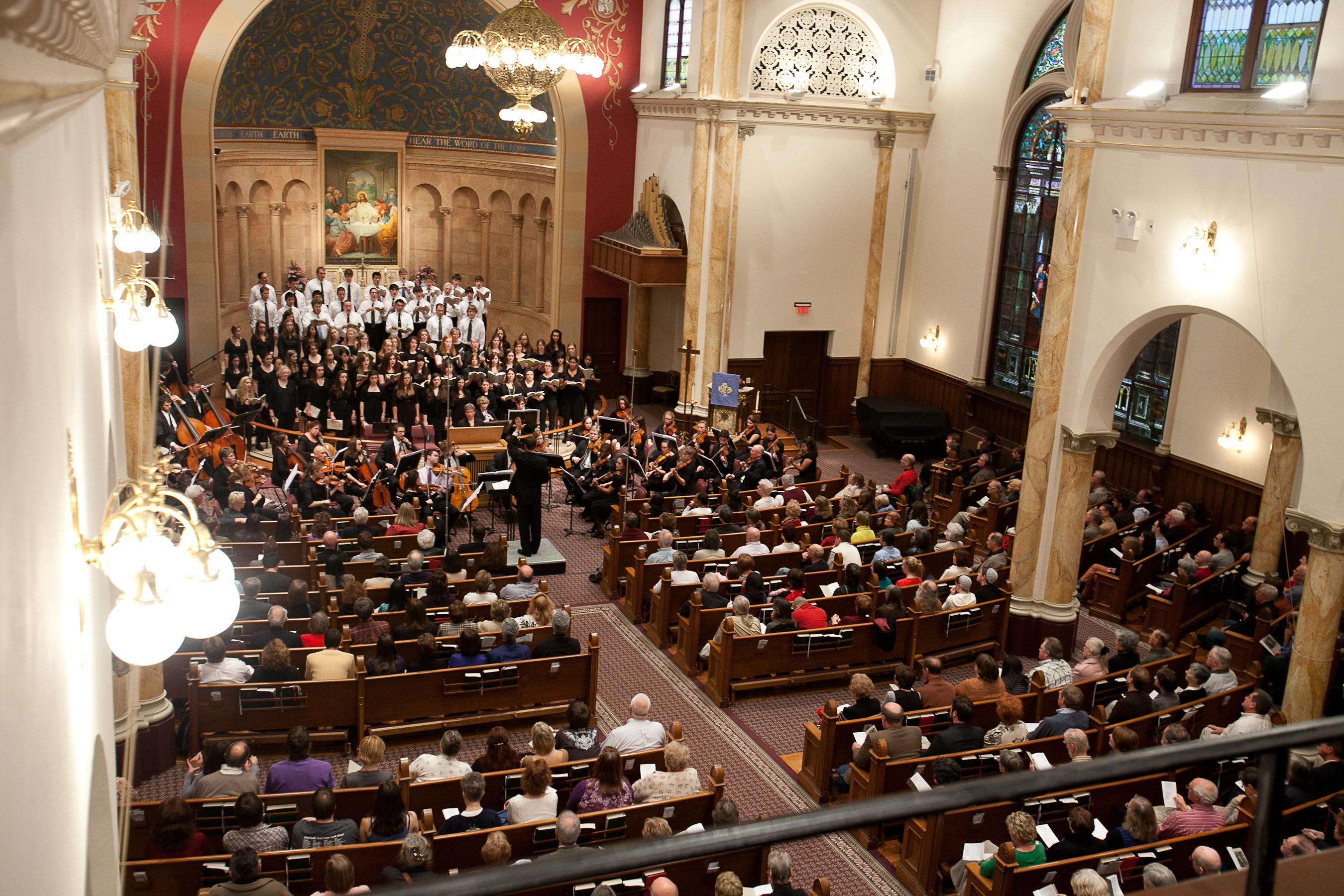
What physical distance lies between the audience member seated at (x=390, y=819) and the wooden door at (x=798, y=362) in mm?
14262

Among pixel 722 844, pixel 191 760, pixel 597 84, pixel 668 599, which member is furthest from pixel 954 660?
pixel 597 84

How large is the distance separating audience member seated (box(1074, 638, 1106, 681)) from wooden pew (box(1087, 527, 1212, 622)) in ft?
11.6

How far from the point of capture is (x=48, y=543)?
3.00 meters

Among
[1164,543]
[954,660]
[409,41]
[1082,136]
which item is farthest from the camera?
[409,41]

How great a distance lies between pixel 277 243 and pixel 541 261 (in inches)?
203

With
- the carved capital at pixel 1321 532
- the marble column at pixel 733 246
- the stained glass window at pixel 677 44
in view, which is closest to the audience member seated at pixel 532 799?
the carved capital at pixel 1321 532

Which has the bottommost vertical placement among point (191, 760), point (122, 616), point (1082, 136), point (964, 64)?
point (191, 760)

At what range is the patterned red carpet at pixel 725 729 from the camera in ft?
26.5

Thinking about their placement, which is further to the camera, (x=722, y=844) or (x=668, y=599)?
(x=668, y=599)

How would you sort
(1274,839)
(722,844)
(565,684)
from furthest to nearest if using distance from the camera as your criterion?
1. (565,684)
2. (1274,839)
3. (722,844)

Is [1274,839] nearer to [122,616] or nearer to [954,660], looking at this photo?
[122,616]

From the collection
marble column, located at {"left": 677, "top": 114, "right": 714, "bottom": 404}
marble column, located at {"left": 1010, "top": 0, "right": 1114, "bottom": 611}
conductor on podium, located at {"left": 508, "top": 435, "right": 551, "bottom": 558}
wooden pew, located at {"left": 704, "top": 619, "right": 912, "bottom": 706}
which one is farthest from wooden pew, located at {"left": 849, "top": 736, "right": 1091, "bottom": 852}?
marble column, located at {"left": 677, "top": 114, "right": 714, "bottom": 404}

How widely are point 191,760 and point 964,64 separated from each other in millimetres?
16340

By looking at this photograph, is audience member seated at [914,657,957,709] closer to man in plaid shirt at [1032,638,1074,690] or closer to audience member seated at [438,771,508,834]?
man in plaid shirt at [1032,638,1074,690]
